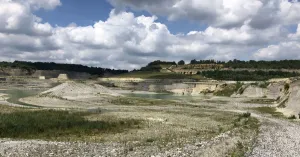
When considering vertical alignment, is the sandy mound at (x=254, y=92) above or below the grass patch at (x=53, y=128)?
below

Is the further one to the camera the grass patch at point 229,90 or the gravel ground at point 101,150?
the grass patch at point 229,90

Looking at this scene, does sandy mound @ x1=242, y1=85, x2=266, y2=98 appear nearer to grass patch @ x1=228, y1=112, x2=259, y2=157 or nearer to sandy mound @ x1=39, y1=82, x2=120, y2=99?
sandy mound @ x1=39, y1=82, x2=120, y2=99

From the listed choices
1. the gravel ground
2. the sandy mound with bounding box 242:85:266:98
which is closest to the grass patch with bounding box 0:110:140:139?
the gravel ground

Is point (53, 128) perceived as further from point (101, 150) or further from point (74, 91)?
point (74, 91)

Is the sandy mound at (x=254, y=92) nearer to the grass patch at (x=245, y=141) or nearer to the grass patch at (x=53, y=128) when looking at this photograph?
the grass patch at (x=245, y=141)

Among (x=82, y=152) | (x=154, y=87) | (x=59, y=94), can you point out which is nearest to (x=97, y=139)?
(x=82, y=152)

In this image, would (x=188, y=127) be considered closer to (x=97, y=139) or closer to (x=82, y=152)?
(x=97, y=139)

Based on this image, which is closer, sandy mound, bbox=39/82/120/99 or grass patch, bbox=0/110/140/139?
grass patch, bbox=0/110/140/139

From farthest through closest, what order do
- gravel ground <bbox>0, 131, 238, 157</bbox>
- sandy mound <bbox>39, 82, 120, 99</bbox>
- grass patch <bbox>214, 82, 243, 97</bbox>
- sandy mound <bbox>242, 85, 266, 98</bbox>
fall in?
grass patch <bbox>214, 82, 243, 97</bbox> → sandy mound <bbox>242, 85, 266, 98</bbox> → sandy mound <bbox>39, 82, 120, 99</bbox> → gravel ground <bbox>0, 131, 238, 157</bbox>

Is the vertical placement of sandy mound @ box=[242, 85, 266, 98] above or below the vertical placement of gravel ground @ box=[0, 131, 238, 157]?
below

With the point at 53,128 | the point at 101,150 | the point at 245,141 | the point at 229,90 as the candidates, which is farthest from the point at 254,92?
the point at 101,150

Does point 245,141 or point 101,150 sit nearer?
point 101,150

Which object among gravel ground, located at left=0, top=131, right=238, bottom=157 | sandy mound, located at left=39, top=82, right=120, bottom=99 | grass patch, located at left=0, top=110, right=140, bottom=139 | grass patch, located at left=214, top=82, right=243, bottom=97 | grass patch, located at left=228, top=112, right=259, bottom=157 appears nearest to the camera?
gravel ground, located at left=0, top=131, right=238, bottom=157

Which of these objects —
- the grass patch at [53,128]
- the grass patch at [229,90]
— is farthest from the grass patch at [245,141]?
the grass patch at [229,90]
